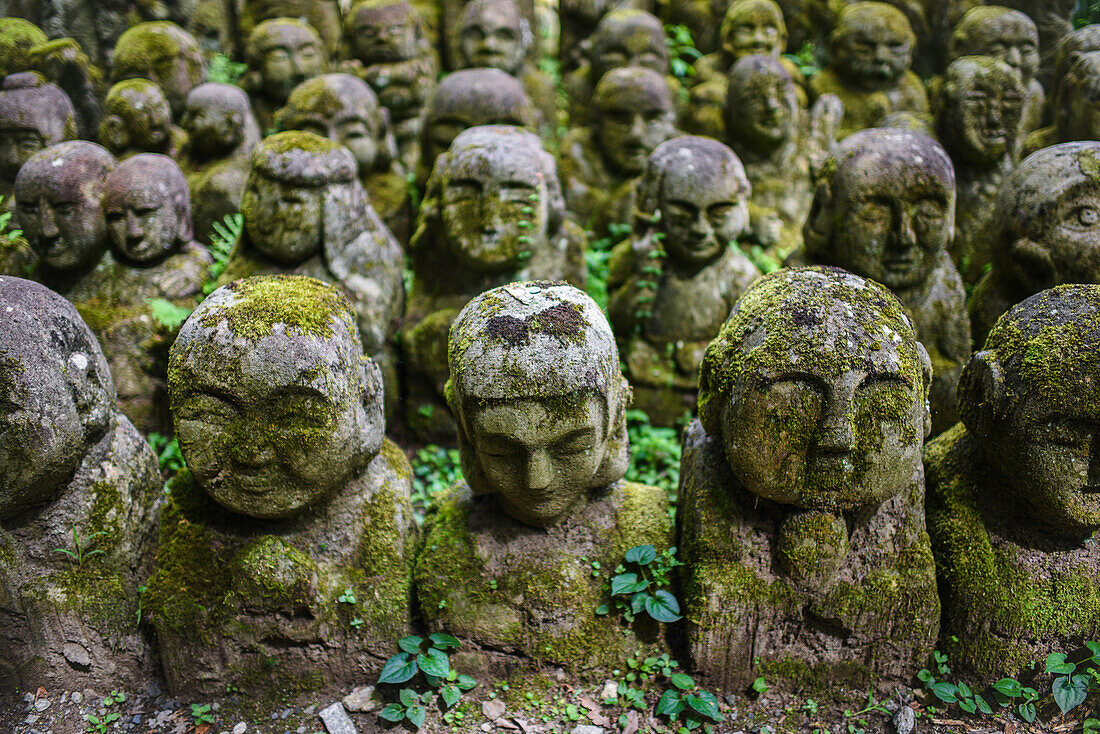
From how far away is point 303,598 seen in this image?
338 cm

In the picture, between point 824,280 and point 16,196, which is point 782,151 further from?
point 16,196

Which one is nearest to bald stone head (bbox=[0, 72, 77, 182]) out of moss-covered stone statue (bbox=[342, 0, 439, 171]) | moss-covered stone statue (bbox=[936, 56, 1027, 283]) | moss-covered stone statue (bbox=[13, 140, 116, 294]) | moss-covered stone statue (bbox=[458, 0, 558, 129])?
moss-covered stone statue (bbox=[13, 140, 116, 294])

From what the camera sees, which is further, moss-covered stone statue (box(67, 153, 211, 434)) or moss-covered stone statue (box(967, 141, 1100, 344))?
moss-covered stone statue (box(67, 153, 211, 434))

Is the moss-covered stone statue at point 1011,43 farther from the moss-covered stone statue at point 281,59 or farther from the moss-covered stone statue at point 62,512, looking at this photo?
the moss-covered stone statue at point 62,512

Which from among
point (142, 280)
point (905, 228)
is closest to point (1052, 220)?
point (905, 228)

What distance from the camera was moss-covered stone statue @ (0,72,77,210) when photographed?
731 cm

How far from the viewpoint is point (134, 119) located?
25.0 ft

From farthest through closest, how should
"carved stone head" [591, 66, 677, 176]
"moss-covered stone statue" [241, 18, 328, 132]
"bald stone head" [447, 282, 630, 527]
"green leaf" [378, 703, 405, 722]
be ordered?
"moss-covered stone statue" [241, 18, 328, 132] → "carved stone head" [591, 66, 677, 176] → "green leaf" [378, 703, 405, 722] → "bald stone head" [447, 282, 630, 527]

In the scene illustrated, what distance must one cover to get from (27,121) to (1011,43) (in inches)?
413

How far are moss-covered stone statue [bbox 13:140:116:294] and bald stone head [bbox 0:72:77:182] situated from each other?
2099 mm

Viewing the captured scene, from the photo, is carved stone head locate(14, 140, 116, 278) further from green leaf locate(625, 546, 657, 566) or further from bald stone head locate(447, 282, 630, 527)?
green leaf locate(625, 546, 657, 566)

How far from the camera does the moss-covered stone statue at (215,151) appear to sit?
755cm

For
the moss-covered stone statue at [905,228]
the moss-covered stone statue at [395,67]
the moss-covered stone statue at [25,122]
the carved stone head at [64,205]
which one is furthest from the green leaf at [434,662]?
the moss-covered stone statue at [395,67]

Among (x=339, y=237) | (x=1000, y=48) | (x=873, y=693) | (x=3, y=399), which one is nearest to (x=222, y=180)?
(x=339, y=237)
